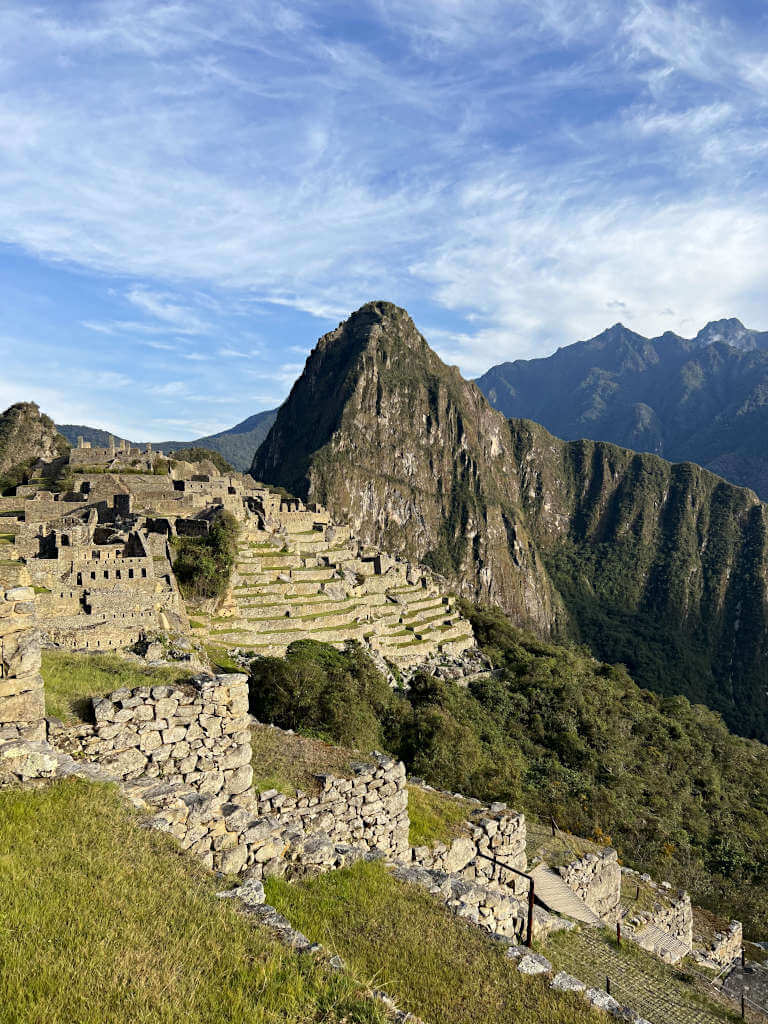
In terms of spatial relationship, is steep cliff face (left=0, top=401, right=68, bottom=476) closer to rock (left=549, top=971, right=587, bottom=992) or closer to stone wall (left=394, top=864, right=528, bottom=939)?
stone wall (left=394, top=864, right=528, bottom=939)

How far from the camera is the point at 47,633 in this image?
17.3 meters

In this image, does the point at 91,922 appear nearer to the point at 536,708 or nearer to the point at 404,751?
the point at 404,751

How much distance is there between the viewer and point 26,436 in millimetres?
62781

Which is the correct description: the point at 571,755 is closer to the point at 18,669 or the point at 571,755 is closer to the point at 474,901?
the point at 474,901

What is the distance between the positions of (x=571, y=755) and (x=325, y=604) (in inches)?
618

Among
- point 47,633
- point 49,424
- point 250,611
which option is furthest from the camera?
point 49,424

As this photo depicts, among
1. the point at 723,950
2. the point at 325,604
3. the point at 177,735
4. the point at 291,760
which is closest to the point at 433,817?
the point at 291,760

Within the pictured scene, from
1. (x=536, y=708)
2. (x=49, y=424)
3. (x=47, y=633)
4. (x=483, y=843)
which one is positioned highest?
(x=49, y=424)

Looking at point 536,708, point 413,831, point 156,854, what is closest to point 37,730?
point 156,854

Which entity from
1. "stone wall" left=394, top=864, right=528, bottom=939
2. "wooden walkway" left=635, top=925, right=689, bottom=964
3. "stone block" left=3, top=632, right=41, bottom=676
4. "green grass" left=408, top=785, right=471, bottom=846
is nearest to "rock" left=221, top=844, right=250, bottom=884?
"stone wall" left=394, top=864, right=528, bottom=939

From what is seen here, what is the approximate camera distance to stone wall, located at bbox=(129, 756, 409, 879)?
6410 millimetres

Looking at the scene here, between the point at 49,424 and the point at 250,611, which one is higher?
the point at 49,424

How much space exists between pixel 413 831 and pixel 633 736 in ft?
110

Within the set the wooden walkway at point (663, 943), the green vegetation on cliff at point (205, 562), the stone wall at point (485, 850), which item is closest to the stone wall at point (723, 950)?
the wooden walkway at point (663, 943)
